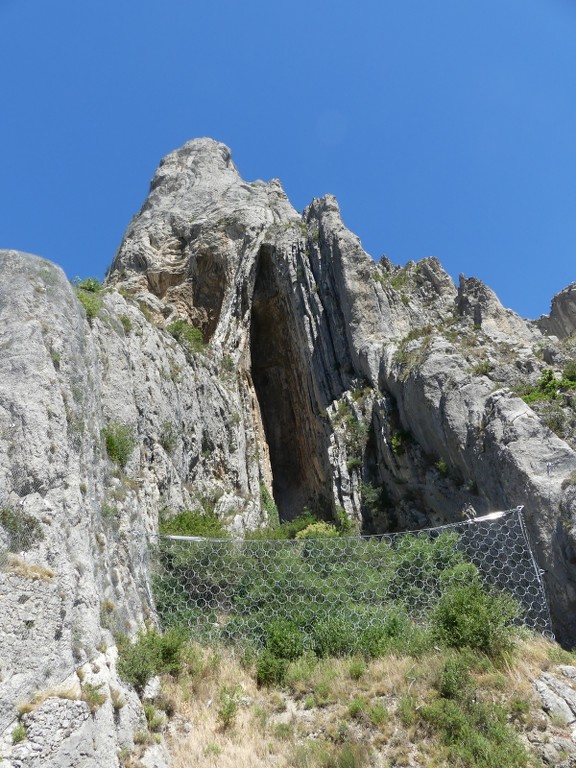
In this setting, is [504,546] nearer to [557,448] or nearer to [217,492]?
[557,448]

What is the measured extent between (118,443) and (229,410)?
9.54 meters

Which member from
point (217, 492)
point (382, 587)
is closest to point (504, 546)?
point (382, 587)

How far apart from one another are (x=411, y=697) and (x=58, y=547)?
17.8 feet

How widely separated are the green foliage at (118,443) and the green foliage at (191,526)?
6.89 ft

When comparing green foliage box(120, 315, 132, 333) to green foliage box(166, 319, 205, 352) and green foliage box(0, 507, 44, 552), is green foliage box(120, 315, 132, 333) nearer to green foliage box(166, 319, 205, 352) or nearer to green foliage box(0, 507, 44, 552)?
green foliage box(166, 319, 205, 352)

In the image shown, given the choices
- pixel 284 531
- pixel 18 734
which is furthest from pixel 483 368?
pixel 18 734

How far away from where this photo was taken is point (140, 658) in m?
8.23

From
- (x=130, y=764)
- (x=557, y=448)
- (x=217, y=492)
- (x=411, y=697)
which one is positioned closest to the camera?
(x=130, y=764)

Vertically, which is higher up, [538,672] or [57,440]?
[57,440]

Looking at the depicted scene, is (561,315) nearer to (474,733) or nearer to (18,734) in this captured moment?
(474,733)

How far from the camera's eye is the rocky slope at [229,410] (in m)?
8.06

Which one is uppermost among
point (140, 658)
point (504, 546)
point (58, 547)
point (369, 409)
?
point (369, 409)

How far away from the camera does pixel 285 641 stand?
9703 mm

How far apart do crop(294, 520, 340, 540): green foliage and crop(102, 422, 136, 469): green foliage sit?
5.88 m
